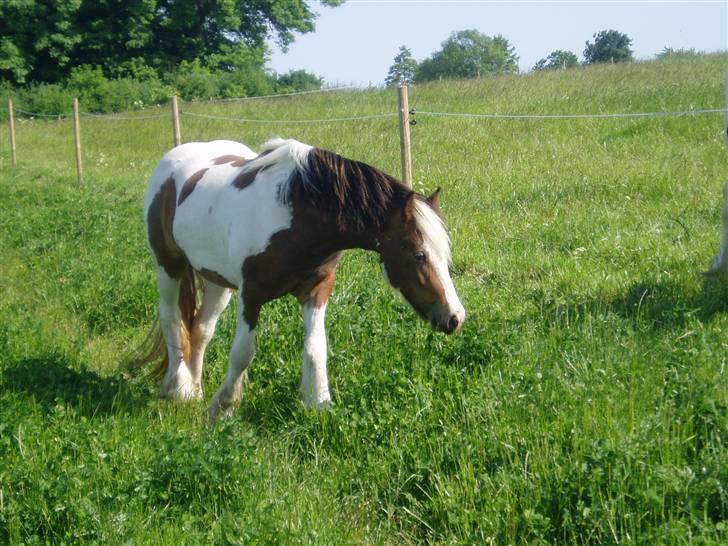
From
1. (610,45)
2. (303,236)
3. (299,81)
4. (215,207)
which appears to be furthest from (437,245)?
(610,45)

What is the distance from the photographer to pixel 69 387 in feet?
17.5

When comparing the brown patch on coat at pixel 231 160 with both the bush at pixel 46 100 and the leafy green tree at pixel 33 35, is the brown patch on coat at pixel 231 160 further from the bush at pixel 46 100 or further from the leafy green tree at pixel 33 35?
the leafy green tree at pixel 33 35

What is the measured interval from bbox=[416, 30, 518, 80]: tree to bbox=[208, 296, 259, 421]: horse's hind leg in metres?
92.8

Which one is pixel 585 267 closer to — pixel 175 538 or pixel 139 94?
pixel 175 538

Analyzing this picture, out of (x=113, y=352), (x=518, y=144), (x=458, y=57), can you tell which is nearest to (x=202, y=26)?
(x=518, y=144)

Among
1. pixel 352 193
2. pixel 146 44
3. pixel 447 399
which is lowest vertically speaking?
pixel 447 399

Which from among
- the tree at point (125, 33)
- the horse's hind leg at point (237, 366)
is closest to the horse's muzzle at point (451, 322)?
the horse's hind leg at point (237, 366)

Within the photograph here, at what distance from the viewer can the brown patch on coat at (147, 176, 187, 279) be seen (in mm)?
5910

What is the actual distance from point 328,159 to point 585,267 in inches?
A: 105

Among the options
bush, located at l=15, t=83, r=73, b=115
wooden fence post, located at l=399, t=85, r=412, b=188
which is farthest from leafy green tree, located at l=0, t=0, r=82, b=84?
wooden fence post, located at l=399, t=85, r=412, b=188

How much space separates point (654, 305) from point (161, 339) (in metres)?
3.50

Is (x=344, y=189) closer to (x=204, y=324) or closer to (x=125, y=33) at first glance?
(x=204, y=324)

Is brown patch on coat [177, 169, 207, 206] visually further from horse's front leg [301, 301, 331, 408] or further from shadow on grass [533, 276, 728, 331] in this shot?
shadow on grass [533, 276, 728, 331]

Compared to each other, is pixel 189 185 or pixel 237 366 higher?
pixel 189 185
